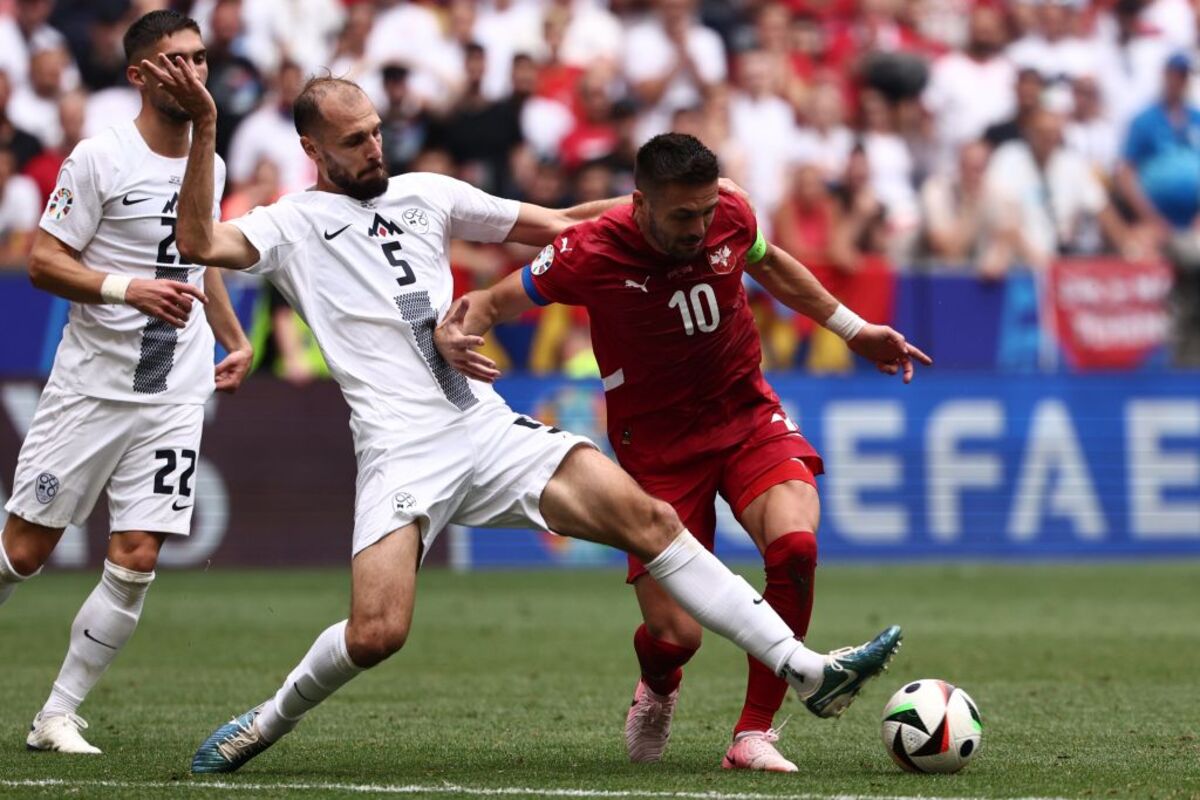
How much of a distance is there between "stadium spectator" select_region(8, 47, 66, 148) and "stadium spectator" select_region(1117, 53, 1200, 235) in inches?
407

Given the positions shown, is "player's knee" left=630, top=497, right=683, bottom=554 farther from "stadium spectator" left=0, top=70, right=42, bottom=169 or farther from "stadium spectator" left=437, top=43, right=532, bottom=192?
"stadium spectator" left=0, top=70, right=42, bottom=169

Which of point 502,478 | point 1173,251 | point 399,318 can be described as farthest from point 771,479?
point 1173,251

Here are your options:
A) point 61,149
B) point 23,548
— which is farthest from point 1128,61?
point 23,548

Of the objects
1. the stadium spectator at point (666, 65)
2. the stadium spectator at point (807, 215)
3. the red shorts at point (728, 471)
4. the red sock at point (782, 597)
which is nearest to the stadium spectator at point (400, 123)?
the stadium spectator at point (666, 65)

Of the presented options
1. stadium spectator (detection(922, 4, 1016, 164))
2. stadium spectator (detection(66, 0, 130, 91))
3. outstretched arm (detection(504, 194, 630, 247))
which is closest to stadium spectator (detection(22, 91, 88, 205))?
stadium spectator (detection(66, 0, 130, 91))

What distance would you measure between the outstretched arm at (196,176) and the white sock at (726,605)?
194cm

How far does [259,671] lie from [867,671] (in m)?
4.99

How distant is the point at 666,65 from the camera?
19297mm

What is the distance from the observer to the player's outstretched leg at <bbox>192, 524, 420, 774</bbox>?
22.2 ft

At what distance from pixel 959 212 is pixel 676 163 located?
12.5 metres

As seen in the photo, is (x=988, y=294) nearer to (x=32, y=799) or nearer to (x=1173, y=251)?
(x=1173, y=251)

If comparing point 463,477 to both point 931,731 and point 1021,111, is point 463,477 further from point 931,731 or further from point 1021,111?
point 1021,111

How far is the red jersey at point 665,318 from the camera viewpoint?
7336mm

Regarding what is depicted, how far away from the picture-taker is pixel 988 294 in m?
17.6
